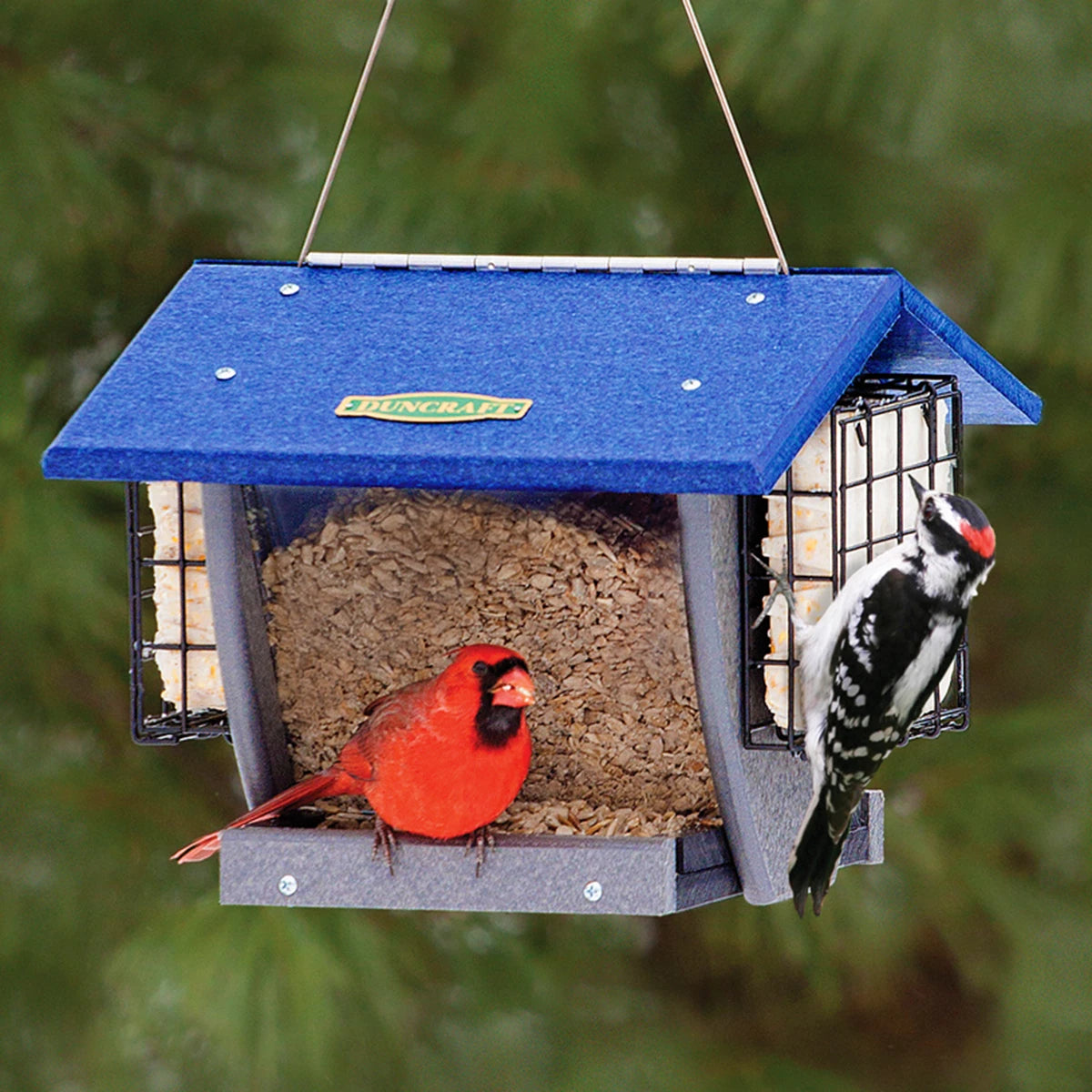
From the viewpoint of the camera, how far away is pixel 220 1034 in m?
4.62

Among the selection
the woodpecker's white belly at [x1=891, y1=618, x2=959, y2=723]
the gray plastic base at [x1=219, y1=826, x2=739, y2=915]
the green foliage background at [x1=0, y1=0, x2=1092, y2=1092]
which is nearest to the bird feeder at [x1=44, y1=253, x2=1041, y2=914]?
the gray plastic base at [x1=219, y1=826, x2=739, y2=915]

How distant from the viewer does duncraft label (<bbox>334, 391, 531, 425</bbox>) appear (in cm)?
254

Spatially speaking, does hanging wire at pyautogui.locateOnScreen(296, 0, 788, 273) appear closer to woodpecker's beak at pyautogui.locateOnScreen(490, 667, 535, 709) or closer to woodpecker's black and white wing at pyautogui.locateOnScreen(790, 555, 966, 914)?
woodpecker's black and white wing at pyautogui.locateOnScreen(790, 555, 966, 914)

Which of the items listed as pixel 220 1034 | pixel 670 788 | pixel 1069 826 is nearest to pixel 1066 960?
pixel 1069 826

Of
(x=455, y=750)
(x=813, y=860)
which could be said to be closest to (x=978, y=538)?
(x=813, y=860)

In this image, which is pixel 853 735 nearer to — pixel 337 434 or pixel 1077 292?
pixel 337 434

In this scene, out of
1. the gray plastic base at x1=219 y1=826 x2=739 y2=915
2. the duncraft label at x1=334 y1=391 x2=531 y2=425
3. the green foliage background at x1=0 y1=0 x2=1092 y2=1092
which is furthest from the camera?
the green foliage background at x1=0 y1=0 x2=1092 y2=1092

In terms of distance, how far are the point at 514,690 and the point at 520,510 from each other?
31 cm

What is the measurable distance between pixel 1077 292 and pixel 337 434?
2.74 m

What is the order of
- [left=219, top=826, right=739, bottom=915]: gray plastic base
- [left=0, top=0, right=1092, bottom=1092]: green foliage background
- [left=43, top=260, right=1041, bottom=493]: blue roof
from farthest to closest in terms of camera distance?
[left=0, top=0, right=1092, bottom=1092]: green foliage background → [left=219, top=826, right=739, bottom=915]: gray plastic base → [left=43, top=260, right=1041, bottom=493]: blue roof

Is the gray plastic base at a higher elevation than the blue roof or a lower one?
lower

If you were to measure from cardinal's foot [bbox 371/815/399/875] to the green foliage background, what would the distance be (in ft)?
6.53

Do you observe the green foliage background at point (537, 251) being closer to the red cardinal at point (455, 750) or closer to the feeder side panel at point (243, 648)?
the feeder side panel at point (243, 648)

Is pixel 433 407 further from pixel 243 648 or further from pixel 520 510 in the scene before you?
pixel 243 648
